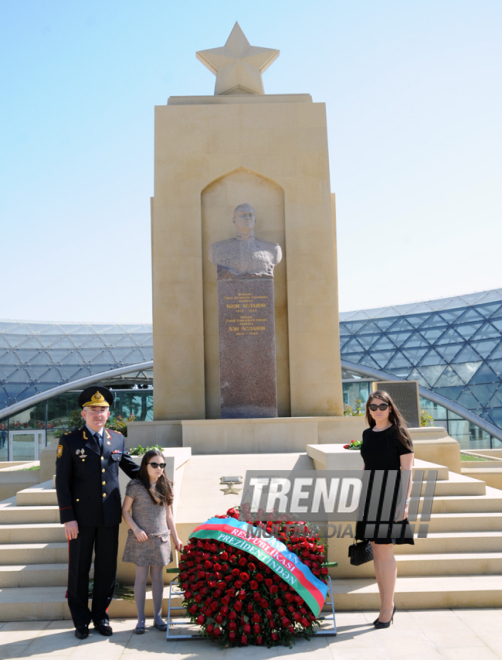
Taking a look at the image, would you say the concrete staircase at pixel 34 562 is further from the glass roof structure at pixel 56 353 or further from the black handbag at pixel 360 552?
the glass roof structure at pixel 56 353

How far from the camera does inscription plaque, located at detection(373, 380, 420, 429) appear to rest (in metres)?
12.4

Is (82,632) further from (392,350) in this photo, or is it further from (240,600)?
(392,350)

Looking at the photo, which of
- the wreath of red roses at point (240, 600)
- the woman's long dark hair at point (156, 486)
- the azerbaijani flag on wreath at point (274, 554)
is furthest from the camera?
the woman's long dark hair at point (156, 486)

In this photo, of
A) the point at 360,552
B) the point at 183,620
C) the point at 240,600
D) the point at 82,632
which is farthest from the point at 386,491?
the point at 82,632

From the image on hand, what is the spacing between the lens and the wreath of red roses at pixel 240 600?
5172 millimetres

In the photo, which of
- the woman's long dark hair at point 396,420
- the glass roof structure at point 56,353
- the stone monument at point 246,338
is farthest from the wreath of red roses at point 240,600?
the glass roof structure at point 56,353

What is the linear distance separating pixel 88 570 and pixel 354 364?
27.5 m

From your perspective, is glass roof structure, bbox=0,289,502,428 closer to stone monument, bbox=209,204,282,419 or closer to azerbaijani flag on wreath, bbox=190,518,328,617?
stone monument, bbox=209,204,282,419

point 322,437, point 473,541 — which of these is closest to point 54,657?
point 473,541

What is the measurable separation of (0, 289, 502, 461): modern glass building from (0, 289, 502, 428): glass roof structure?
6 cm

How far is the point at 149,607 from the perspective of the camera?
6.01 m

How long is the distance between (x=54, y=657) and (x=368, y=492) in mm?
3239

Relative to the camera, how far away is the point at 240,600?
5.21 metres

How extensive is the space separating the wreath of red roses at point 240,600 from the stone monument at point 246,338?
273 inches
